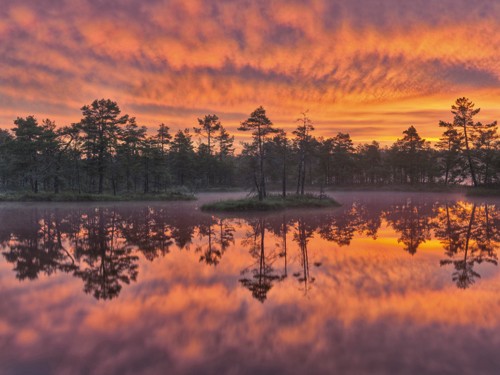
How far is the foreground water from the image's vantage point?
20.7 ft

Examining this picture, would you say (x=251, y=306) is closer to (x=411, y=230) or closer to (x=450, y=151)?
(x=411, y=230)

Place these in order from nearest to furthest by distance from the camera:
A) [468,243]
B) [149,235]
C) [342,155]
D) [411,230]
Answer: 1. [468,243]
2. [149,235]
3. [411,230]
4. [342,155]

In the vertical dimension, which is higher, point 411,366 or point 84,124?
point 84,124

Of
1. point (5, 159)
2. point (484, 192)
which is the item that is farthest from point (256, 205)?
point (5, 159)

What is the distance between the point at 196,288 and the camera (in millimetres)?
10766

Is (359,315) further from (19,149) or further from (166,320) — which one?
(19,149)

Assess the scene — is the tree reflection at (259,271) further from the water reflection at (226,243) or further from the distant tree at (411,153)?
the distant tree at (411,153)

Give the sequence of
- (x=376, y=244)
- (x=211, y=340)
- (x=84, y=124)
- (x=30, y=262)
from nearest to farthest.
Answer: (x=211, y=340) < (x=30, y=262) < (x=376, y=244) < (x=84, y=124)

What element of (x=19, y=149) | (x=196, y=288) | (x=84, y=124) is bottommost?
(x=196, y=288)

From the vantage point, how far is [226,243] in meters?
18.5

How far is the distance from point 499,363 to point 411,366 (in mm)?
1678

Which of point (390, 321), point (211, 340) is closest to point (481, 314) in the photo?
point (390, 321)

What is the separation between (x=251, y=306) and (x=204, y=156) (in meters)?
81.9

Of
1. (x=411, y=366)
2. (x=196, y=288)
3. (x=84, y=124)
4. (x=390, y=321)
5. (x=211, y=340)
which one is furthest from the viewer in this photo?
(x=84, y=124)
